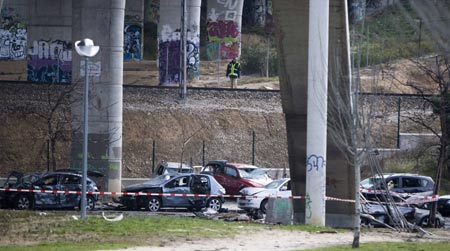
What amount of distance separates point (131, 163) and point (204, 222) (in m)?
24.9

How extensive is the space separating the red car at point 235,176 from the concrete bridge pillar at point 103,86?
4.34 metres

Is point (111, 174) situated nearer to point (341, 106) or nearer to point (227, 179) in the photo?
point (227, 179)

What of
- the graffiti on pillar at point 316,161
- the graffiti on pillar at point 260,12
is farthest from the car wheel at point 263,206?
the graffiti on pillar at point 260,12

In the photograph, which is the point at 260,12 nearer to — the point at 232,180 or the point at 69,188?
the point at 232,180

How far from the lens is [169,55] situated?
6397cm

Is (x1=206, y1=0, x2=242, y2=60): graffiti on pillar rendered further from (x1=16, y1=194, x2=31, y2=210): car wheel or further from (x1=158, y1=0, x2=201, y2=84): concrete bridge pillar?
(x1=16, y1=194, x2=31, y2=210): car wheel

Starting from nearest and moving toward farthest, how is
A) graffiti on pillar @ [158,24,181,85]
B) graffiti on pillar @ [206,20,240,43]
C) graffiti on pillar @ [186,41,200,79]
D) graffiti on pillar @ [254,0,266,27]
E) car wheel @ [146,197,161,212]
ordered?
1. car wheel @ [146,197,161,212]
2. graffiti on pillar @ [158,24,181,85]
3. graffiti on pillar @ [186,41,200,79]
4. graffiti on pillar @ [206,20,240,43]
5. graffiti on pillar @ [254,0,266,27]

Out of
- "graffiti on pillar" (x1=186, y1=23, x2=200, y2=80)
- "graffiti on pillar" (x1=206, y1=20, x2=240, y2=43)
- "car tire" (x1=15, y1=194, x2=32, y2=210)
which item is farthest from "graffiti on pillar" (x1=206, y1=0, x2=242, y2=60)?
"car tire" (x1=15, y1=194, x2=32, y2=210)

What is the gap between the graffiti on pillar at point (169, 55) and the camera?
207 ft

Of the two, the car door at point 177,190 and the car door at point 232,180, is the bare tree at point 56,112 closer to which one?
the car door at point 232,180

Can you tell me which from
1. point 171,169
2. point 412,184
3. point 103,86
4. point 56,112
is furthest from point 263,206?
point 56,112

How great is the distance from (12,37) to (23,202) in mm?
40022

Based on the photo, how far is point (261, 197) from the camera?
37.6 metres

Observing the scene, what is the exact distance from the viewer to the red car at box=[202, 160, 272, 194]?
45.8 metres
